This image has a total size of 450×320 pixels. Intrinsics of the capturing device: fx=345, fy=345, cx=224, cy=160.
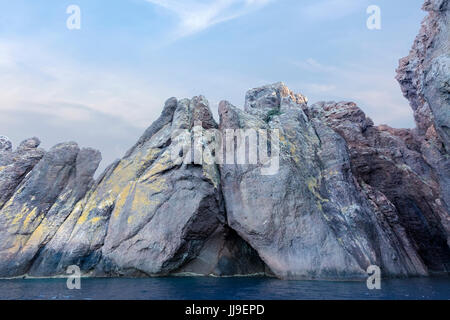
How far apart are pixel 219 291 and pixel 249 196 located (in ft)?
31.7

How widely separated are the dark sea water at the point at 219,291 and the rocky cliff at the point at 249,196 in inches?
157

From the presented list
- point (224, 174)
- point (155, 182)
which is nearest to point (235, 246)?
point (224, 174)

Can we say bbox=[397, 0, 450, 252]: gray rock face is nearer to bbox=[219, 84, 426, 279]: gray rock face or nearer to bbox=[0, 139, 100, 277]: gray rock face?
bbox=[219, 84, 426, 279]: gray rock face

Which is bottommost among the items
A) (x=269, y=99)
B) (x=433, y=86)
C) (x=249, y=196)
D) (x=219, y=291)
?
(x=219, y=291)

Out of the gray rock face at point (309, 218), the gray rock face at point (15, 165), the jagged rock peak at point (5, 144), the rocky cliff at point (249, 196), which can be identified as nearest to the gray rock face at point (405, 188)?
the rocky cliff at point (249, 196)

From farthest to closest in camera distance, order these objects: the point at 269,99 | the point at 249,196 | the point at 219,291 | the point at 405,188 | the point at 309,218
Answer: the point at 269,99, the point at 405,188, the point at 249,196, the point at 309,218, the point at 219,291

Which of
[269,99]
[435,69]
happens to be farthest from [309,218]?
[269,99]

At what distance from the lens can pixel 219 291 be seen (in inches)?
744

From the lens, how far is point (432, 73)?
22141 millimetres

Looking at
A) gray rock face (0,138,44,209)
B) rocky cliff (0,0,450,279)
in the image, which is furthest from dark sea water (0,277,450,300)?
gray rock face (0,138,44,209)

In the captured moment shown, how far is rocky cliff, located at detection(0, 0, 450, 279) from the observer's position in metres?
25.8

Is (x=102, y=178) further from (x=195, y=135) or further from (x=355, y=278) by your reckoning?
(x=355, y=278)

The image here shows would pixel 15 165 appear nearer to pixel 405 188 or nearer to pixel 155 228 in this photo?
pixel 155 228

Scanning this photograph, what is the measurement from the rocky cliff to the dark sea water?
4.00 meters
